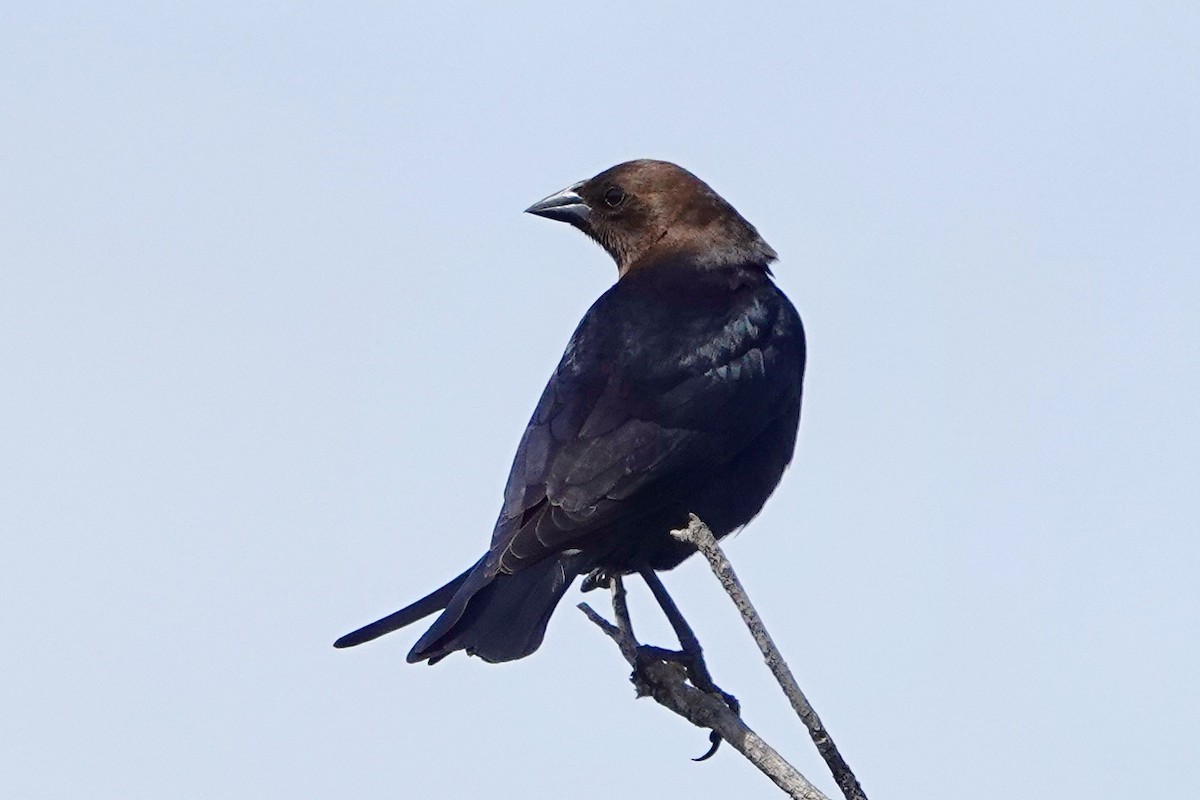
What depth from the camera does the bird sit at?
5027 mm

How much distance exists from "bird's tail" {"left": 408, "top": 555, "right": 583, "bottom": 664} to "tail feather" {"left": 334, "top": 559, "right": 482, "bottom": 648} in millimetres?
239

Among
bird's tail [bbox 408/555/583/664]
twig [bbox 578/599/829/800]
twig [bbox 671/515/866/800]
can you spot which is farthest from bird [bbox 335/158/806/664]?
twig [bbox 671/515/866/800]

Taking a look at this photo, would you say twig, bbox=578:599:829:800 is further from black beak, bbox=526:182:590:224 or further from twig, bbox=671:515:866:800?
black beak, bbox=526:182:590:224

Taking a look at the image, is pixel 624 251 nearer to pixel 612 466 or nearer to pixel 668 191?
pixel 668 191

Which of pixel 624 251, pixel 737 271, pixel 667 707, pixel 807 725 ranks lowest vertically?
pixel 807 725

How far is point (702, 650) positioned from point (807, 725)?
1.74m

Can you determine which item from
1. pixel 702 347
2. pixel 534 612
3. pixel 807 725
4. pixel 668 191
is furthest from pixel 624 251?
pixel 807 725

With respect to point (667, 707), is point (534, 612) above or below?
above

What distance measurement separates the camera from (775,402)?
5727mm

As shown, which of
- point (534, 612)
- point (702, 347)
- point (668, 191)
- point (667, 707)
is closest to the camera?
point (667, 707)

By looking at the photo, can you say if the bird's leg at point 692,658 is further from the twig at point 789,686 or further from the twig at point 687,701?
the twig at point 789,686

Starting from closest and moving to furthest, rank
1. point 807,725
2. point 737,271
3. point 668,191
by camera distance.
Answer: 1. point 807,725
2. point 737,271
3. point 668,191

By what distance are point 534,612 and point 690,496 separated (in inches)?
29.1

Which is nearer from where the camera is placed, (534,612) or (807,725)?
(807,725)
